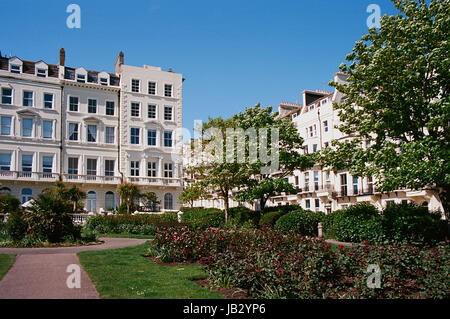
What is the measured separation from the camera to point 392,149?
15805 mm

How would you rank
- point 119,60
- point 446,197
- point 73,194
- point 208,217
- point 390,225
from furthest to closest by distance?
point 119,60 < point 73,194 < point 208,217 < point 390,225 < point 446,197

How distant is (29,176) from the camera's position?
3912 cm

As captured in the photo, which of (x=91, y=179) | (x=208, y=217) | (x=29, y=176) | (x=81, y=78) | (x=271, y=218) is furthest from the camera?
(x=81, y=78)

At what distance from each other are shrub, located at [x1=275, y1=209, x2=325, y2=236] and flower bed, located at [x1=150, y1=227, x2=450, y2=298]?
11919 millimetres

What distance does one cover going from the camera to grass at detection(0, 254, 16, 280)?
10.2 metres

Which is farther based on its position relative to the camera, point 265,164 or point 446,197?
point 265,164

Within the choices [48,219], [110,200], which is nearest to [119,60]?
[110,200]

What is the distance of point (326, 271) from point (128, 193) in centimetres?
3257

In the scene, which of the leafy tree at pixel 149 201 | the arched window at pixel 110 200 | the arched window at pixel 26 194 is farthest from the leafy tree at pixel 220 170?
the arched window at pixel 26 194

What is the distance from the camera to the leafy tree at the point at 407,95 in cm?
1488

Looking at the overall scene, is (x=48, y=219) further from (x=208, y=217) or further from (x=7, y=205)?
(x=7, y=205)

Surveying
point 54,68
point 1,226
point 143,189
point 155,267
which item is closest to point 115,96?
point 54,68

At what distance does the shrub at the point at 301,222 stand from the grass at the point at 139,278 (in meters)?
12.4

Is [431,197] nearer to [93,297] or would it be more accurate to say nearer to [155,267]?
[155,267]
